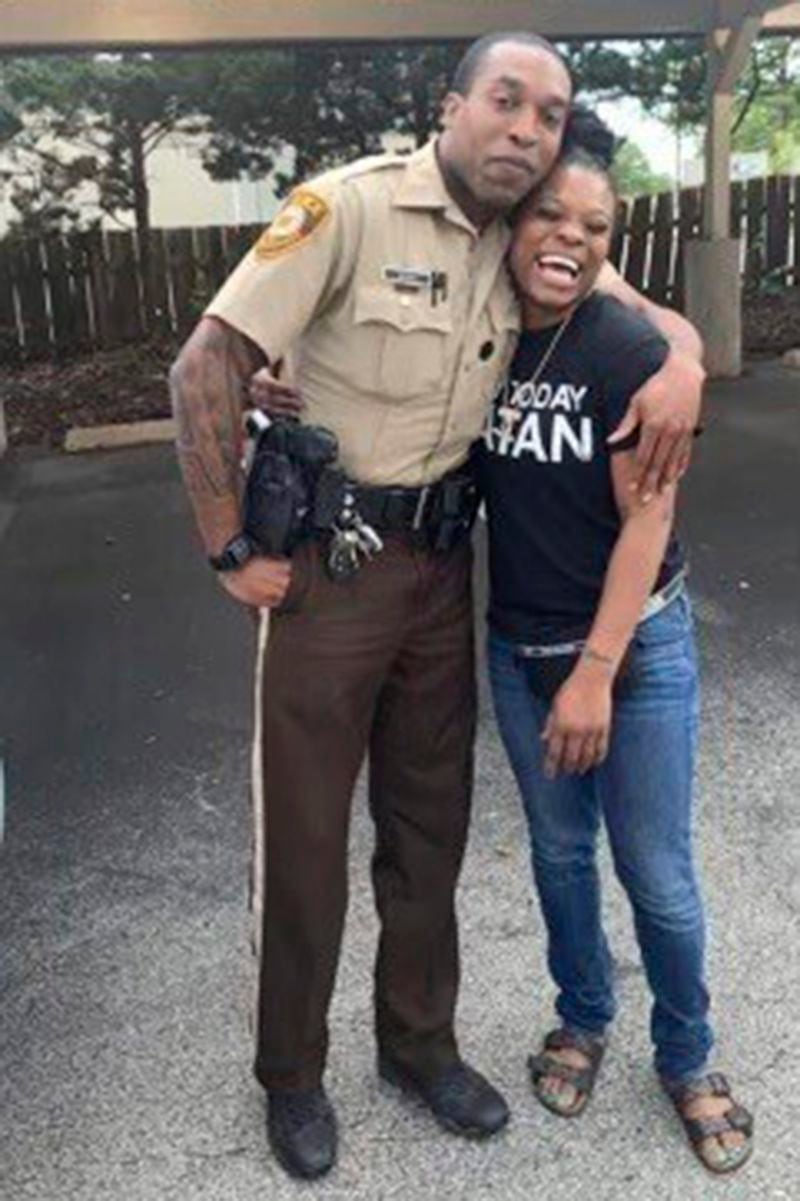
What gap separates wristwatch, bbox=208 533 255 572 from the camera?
1.99 metres

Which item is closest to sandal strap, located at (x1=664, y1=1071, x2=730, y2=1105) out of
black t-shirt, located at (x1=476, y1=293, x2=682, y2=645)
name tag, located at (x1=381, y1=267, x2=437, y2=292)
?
black t-shirt, located at (x1=476, y1=293, x2=682, y2=645)

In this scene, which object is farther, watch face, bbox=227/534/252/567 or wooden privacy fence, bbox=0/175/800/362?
wooden privacy fence, bbox=0/175/800/362

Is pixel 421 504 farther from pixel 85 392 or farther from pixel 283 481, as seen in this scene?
pixel 85 392

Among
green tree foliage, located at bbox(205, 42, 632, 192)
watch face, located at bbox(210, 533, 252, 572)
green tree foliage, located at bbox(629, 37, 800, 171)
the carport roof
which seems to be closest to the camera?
watch face, located at bbox(210, 533, 252, 572)

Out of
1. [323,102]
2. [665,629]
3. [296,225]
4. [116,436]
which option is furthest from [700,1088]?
[323,102]

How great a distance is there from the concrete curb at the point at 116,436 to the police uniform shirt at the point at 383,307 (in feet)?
22.7

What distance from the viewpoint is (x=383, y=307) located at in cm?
192

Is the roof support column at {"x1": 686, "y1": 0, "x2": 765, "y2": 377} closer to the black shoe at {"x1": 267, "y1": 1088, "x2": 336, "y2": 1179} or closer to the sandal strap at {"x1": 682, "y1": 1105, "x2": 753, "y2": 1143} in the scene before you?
the sandal strap at {"x1": 682, "y1": 1105, "x2": 753, "y2": 1143}

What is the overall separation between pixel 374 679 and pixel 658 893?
0.61 metres

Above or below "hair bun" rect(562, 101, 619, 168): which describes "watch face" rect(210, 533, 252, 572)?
below

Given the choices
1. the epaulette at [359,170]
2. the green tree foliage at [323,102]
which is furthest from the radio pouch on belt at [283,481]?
the green tree foliage at [323,102]

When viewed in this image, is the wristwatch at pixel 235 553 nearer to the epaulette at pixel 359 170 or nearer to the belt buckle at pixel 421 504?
the belt buckle at pixel 421 504

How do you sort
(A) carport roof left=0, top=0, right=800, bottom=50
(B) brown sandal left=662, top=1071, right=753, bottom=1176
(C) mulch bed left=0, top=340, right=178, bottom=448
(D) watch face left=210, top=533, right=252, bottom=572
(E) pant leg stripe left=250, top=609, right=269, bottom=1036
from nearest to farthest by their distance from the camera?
(D) watch face left=210, top=533, right=252, bottom=572 → (E) pant leg stripe left=250, top=609, right=269, bottom=1036 → (B) brown sandal left=662, top=1071, right=753, bottom=1176 → (A) carport roof left=0, top=0, right=800, bottom=50 → (C) mulch bed left=0, top=340, right=178, bottom=448

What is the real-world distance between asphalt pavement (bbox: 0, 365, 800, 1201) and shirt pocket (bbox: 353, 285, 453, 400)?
135 cm
